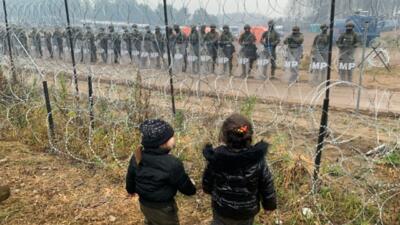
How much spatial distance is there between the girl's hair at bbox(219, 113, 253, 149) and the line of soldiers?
584 centimetres

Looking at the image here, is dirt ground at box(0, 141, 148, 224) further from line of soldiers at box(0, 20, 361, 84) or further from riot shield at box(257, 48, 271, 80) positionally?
riot shield at box(257, 48, 271, 80)

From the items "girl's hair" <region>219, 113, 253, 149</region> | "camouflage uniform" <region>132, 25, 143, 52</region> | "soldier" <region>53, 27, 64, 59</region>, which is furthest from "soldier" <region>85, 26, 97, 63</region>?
"girl's hair" <region>219, 113, 253, 149</region>

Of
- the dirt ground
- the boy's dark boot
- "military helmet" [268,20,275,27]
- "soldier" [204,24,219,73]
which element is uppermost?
"military helmet" [268,20,275,27]

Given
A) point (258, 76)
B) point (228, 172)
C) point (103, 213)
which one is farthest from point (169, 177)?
point (258, 76)

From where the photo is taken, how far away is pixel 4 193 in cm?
419

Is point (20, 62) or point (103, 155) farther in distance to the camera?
point (20, 62)

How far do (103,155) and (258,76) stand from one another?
25.8ft

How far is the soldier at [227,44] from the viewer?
12789 millimetres

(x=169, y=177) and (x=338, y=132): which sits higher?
(x=169, y=177)

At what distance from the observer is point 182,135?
5.06 m

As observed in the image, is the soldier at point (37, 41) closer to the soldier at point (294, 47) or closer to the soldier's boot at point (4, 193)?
the soldier at point (294, 47)

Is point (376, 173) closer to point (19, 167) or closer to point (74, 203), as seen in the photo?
point (74, 203)

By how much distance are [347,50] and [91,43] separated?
9881 mm

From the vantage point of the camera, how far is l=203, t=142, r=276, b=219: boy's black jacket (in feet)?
8.33
